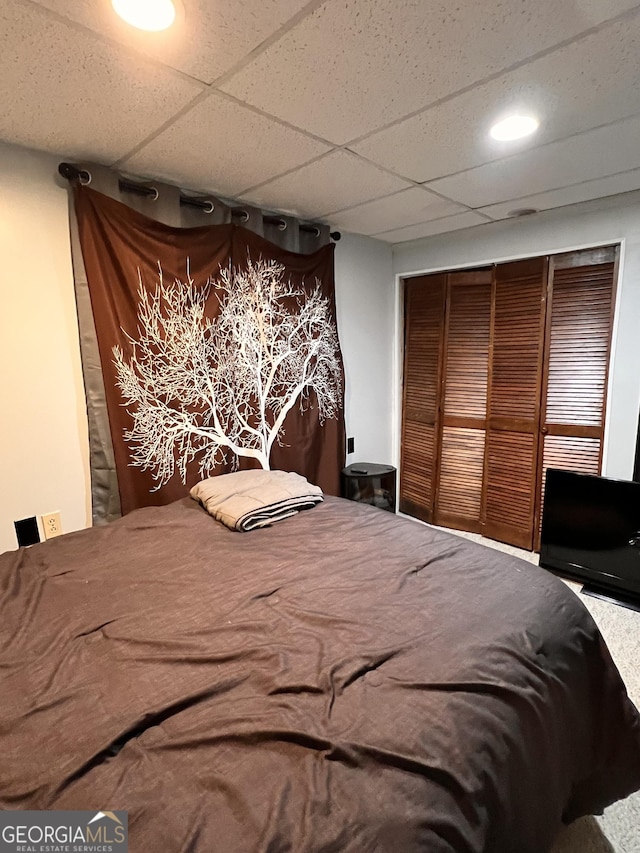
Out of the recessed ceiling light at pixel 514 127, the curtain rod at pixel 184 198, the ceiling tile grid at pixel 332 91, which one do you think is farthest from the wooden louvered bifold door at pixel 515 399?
the curtain rod at pixel 184 198

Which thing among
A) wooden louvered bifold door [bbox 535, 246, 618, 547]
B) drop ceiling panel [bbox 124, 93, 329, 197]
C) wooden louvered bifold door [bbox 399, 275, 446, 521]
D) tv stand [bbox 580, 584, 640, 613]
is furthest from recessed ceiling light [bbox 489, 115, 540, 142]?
tv stand [bbox 580, 584, 640, 613]

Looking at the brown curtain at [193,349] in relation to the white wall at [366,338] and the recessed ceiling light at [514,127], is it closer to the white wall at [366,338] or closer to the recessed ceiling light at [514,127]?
the white wall at [366,338]

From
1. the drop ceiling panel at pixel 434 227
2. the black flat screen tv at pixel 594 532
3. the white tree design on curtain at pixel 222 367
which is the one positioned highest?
the drop ceiling panel at pixel 434 227

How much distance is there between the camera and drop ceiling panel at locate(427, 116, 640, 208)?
1.75 m

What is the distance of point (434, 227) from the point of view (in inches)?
117

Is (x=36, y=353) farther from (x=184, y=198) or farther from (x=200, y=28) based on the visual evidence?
(x=200, y=28)

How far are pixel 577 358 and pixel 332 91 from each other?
215 centimetres

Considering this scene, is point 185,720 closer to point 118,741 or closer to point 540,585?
point 118,741

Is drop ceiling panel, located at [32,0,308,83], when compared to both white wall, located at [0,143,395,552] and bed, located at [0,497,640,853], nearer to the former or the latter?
white wall, located at [0,143,395,552]

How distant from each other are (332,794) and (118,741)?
0.41 m

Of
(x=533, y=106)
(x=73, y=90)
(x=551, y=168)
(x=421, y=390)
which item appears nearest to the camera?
(x=73, y=90)

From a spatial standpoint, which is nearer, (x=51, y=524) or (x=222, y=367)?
(x=51, y=524)

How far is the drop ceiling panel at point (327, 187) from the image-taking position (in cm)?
198

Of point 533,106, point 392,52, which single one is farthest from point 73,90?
point 533,106
